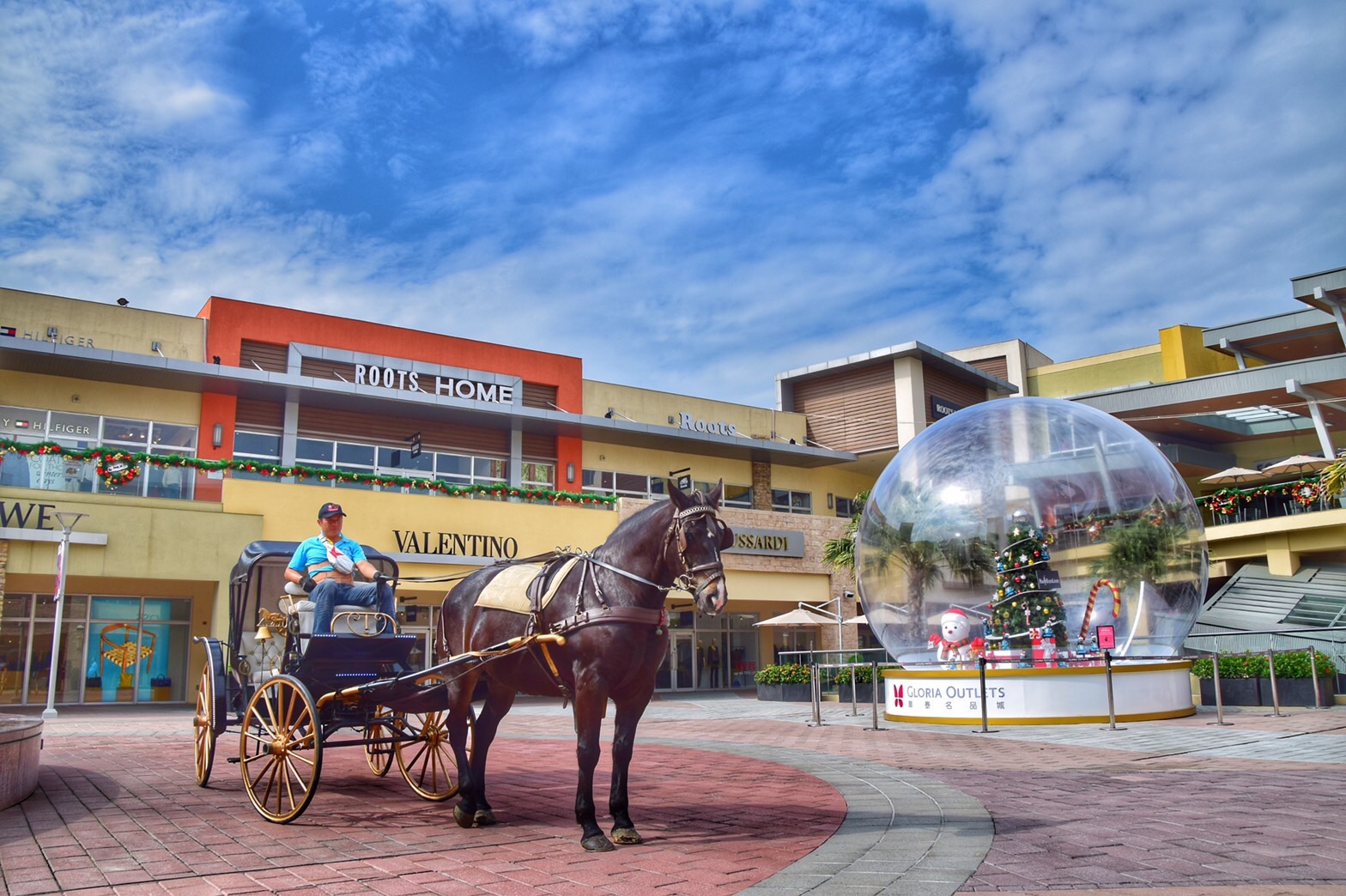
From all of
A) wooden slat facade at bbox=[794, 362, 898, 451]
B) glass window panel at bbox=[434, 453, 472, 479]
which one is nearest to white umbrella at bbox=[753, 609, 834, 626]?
glass window panel at bbox=[434, 453, 472, 479]

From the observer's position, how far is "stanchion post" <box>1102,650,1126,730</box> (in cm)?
1451

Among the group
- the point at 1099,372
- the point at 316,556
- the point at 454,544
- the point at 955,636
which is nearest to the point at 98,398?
the point at 454,544

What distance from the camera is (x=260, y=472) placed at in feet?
76.2

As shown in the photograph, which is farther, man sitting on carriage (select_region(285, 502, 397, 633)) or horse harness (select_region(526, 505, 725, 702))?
man sitting on carriage (select_region(285, 502, 397, 633))

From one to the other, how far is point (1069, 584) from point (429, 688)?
494 inches

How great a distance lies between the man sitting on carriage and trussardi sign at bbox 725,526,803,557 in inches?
894

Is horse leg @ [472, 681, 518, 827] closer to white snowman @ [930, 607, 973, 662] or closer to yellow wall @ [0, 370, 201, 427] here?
white snowman @ [930, 607, 973, 662]

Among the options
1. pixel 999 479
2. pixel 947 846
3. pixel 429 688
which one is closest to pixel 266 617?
pixel 429 688

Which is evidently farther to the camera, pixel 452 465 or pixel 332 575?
pixel 452 465

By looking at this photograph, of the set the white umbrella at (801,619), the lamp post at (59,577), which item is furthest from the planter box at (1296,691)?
the lamp post at (59,577)

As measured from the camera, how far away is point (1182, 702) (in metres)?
16.5

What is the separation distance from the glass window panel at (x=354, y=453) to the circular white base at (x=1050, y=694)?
17894 mm

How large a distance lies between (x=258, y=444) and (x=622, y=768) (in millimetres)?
23073

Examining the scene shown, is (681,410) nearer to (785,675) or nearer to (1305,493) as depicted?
(785,675)
